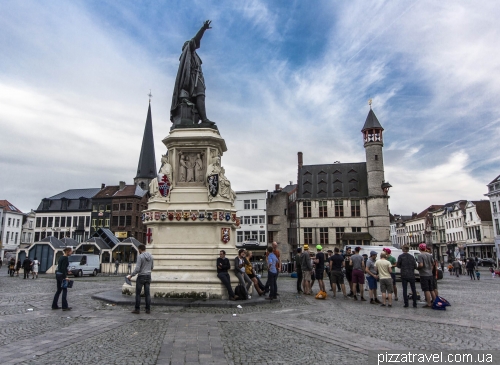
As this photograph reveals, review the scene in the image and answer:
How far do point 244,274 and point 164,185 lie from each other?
3742 mm

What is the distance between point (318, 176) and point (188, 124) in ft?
145

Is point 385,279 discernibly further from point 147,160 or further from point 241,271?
point 147,160

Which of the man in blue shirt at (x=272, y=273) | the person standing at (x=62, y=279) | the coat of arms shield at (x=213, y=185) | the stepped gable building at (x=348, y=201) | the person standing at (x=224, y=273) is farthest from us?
the stepped gable building at (x=348, y=201)

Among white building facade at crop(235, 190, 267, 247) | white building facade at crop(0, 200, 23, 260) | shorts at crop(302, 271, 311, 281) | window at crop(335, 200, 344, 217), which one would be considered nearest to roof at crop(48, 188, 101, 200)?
white building facade at crop(0, 200, 23, 260)

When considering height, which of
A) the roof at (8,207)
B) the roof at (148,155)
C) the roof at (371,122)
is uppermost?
the roof at (148,155)

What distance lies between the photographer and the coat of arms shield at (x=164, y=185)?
12.0 m

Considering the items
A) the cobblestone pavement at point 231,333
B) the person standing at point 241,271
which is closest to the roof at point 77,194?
the cobblestone pavement at point 231,333

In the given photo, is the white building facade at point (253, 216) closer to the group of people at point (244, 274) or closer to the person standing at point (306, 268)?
the person standing at point (306, 268)

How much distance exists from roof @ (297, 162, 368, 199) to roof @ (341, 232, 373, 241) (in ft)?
17.4

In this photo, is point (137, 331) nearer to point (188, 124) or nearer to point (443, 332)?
point (443, 332)

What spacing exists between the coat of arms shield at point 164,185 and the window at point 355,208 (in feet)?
141

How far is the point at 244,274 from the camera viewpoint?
11266 millimetres

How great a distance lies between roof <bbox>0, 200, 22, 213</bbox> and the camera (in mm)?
70325

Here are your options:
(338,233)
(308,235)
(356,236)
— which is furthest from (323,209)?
(356,236)
